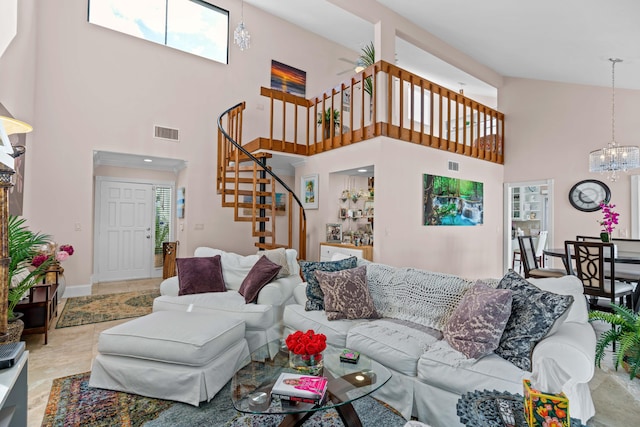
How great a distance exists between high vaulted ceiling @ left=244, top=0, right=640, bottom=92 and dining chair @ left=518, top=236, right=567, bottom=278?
8.63 ft

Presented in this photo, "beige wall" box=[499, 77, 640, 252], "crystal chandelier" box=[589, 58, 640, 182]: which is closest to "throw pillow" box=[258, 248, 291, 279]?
"crystal chandelier" box=[589, 58, 640, 182]

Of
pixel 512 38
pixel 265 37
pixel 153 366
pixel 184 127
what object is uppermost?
pixel 265 37

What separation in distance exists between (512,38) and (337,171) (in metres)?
3.21

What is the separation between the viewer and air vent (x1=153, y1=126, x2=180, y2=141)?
218 inches

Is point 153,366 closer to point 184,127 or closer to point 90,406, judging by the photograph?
point 90,406

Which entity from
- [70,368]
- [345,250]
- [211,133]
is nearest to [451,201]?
[345,250]

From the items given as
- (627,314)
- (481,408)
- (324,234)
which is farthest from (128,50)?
(627,314)

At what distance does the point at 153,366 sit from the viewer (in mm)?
2182

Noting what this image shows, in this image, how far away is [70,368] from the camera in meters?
2.64

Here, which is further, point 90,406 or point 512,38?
point 512,38

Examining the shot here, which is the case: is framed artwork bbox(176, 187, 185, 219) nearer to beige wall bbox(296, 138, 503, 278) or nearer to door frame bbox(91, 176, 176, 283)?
door frame bbox(91, 176, 176, 283)

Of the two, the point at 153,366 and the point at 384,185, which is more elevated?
the point at 384,185

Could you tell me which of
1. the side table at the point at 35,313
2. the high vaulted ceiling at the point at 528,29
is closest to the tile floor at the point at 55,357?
the side table at the point at 35,313

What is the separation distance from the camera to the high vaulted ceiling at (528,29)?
370cm
